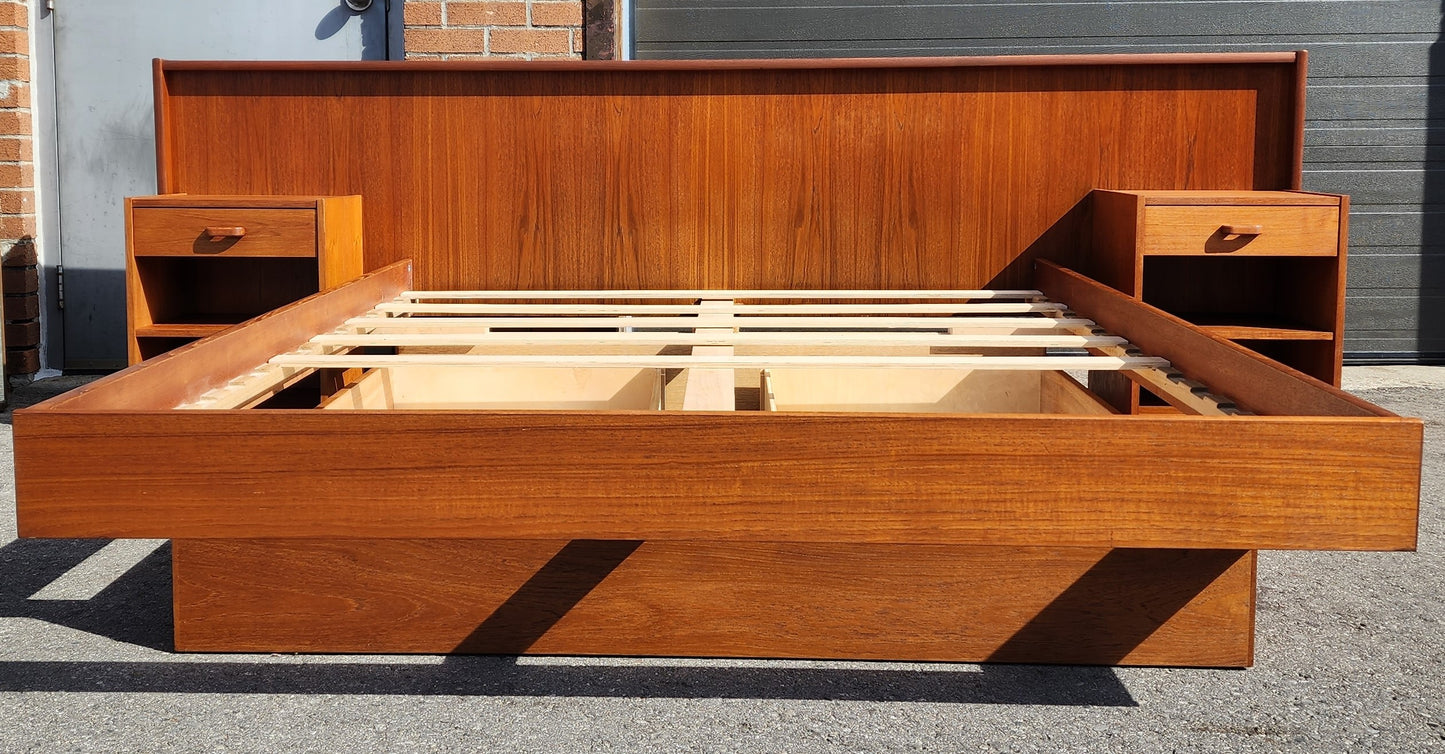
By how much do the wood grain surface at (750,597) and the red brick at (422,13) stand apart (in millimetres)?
2547

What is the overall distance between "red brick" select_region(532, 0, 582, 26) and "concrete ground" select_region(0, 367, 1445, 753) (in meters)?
2.48

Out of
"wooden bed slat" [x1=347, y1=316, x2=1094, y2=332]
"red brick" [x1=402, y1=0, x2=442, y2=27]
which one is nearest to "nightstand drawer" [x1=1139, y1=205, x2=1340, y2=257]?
"wooden bed slat" [x1=347, y1=316, x2=1094, y2=332]

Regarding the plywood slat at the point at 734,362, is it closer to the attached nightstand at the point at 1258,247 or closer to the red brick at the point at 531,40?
the attached nightstand at the point at 1258,247

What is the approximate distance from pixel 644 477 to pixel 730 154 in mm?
1486

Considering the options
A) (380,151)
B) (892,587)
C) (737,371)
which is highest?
(380,151)

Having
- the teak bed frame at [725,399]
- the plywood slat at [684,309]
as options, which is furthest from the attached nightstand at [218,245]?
the plywood slat at [684,309]

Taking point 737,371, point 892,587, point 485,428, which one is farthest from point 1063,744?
point 737,371

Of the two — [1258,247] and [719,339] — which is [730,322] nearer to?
[719,339]

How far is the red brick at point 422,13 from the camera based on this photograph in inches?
153

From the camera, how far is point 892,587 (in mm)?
1687

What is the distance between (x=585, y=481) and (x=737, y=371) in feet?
4.57

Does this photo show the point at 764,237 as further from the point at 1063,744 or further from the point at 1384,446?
the point at 1384,446

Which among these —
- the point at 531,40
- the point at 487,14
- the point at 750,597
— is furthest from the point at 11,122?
the point at 750,597

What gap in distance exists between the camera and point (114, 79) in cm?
417
